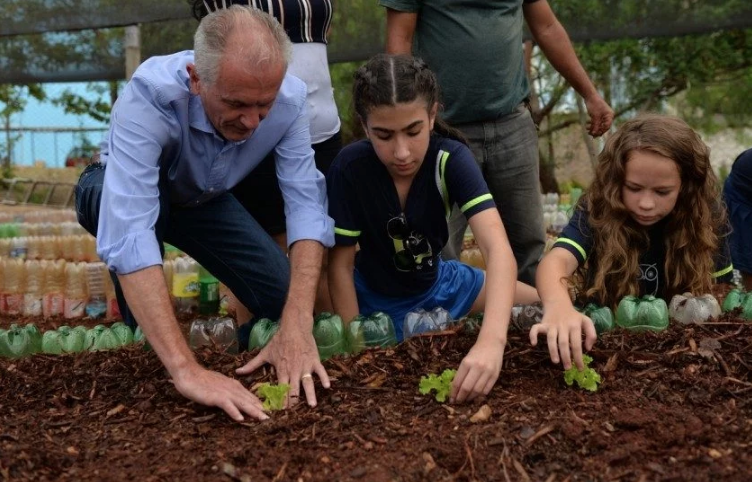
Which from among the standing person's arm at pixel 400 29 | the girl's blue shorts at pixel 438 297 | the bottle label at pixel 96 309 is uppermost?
the standing person's arm at pixel 400 29

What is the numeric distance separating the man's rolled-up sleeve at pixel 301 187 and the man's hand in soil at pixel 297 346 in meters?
0.14

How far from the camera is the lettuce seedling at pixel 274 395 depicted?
251 centimetres

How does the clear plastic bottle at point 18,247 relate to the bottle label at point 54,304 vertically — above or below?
above

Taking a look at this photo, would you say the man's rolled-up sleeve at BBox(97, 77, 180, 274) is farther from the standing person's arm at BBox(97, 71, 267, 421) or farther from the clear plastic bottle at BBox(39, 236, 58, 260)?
the clear plastic bottle at BBox(39, 236, 58, 260)

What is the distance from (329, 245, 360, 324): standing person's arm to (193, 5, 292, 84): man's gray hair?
1.02 m

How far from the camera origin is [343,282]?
3566 millimetres

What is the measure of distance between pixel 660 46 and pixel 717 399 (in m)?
8.17

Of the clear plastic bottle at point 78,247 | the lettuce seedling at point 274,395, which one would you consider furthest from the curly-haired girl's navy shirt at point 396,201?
the clear plastic bottle at point 78,247

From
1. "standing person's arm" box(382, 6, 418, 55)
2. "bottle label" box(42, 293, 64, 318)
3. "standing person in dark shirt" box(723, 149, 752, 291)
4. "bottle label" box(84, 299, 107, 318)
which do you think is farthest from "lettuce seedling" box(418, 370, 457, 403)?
"bottle label" box(42, 293, 64, 318)

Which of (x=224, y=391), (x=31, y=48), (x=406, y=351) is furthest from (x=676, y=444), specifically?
(x=31, y=48)

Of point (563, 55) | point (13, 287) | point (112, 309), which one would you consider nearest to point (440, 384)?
point (563, 55)

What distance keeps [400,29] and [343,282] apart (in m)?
1.13

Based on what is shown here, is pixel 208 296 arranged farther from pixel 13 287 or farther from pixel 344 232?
pixel 344 232

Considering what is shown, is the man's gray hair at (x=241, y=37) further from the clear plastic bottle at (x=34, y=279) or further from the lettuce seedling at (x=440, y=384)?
the clear plastic bottle at (x=34, y=279)
